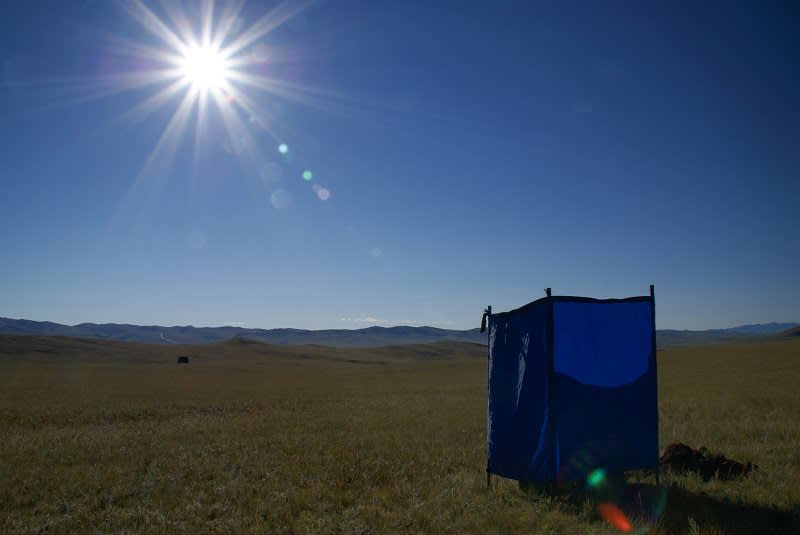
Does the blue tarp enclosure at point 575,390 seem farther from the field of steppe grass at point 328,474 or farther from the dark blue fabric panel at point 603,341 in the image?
the field of steppe grass at point 328,474

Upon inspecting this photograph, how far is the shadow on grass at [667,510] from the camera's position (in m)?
5.89

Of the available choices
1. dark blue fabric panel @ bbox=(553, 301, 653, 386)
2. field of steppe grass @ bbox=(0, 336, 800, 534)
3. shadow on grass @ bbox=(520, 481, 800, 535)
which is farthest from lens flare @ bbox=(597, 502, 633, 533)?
dark blue fabric panel @ bbox=(553, 301, 653, 386)

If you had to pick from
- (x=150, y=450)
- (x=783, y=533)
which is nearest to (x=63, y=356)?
(x=150, y=450)

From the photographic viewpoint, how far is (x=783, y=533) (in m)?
5.70

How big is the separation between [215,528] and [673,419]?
1284 cm

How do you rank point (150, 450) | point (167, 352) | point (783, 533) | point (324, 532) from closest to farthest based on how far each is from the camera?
point (783, 533)
point (324, 532)
point (150, 450)
point (167, 352)

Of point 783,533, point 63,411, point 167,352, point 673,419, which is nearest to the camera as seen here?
point 783,533

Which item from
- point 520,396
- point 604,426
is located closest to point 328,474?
point 520,396

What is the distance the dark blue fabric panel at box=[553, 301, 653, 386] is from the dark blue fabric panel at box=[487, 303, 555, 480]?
0.29 m

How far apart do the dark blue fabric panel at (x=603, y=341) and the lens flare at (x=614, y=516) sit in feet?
5.48

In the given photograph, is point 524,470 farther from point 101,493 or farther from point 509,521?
point 101,493

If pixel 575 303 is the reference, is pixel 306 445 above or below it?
below

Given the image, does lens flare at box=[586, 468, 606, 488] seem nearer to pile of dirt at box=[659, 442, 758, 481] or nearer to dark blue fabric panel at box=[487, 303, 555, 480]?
dark blue fabric panel at box=[487, 303, 555, 480]

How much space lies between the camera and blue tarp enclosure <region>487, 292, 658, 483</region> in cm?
712
